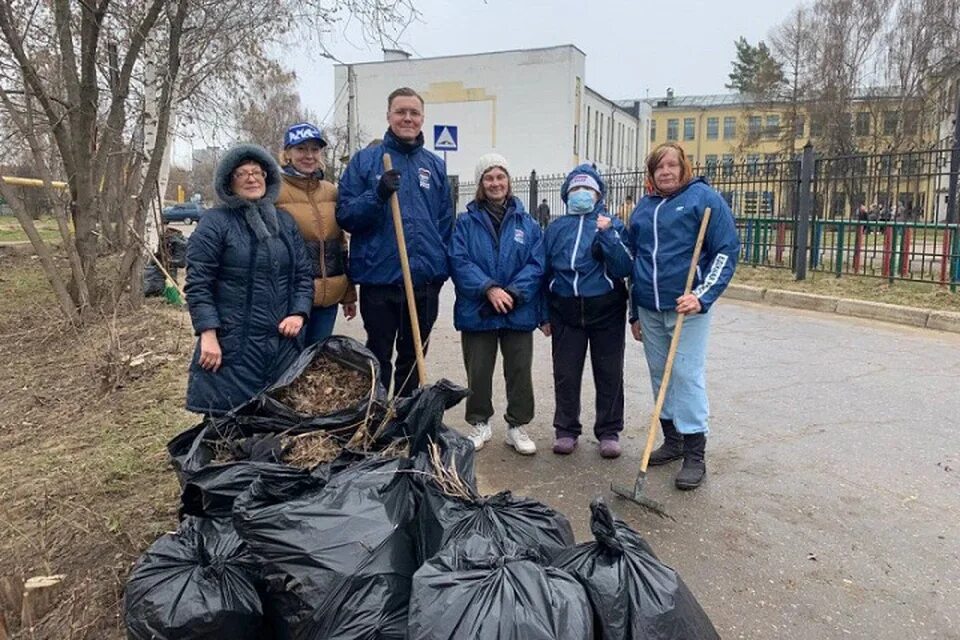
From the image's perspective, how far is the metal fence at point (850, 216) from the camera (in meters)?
9.87

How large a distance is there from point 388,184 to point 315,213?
41 cm

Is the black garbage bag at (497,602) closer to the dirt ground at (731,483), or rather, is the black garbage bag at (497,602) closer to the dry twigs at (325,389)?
the dirt ground at (731,483)

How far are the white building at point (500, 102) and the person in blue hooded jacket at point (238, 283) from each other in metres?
35.8

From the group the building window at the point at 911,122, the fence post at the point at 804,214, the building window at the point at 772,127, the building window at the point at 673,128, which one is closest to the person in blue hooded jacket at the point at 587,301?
the fence post at the point at 804,214

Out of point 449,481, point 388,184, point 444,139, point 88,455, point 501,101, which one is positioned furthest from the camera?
point 501,101

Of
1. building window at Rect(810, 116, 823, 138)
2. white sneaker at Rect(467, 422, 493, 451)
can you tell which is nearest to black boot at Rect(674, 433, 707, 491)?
white sneaker at Rect(467, 422, 493, 451)

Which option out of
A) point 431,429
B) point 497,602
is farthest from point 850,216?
point 497,602

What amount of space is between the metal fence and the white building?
27358 mm

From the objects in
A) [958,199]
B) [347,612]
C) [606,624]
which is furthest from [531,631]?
[958,199]

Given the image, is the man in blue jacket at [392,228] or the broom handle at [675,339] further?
the man in blue jacket at [392,228]

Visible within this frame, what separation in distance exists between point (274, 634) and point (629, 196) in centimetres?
1444

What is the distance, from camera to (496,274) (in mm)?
4000

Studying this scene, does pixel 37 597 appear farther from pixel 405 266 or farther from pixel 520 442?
pixel 520 442

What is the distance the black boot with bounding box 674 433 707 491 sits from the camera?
3768mm
